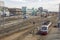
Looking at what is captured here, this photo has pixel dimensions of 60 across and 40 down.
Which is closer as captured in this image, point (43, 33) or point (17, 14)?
point (43, 33)

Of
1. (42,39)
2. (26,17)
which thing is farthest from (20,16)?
(42,39)

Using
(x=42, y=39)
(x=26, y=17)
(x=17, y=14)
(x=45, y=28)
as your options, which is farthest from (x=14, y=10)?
(x=42, y=39)

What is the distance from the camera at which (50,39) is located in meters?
16.7

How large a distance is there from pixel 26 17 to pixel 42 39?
19.0 meters

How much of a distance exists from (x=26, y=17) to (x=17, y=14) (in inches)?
107

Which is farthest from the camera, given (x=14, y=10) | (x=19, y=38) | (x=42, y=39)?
(x=14, y=10)

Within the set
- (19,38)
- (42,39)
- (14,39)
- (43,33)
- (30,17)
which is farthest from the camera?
(30,17)

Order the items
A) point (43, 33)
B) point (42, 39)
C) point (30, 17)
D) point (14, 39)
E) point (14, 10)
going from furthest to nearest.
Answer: point (14, 10)
point (30, 17)
point (43, 33)
point (42, 39)
point (14, 39)

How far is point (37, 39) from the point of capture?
1677cm

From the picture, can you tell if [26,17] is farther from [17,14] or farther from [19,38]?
[19,38]

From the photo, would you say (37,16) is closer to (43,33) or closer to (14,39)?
(43,33)

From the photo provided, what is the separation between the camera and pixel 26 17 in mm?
35812

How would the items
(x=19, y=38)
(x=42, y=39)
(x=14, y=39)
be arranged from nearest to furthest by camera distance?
(x=14, y=39) < (x=19, y=38) < (x=42, y=39)

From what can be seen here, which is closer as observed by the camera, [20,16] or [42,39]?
[42,39]
